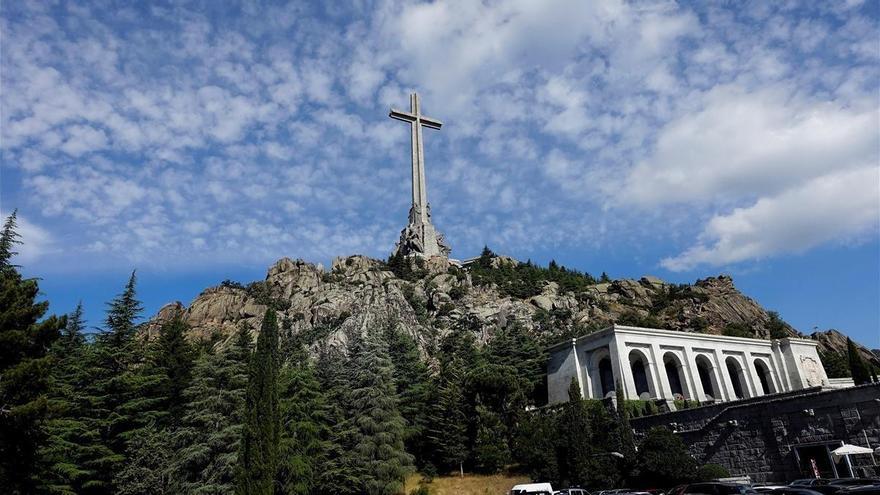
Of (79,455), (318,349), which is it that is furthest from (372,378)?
(318,349)

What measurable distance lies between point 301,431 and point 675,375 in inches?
1170

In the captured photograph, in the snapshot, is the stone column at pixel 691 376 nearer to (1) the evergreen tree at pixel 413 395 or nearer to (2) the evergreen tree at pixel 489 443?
(2) the evergreen tree at pixel 489 443

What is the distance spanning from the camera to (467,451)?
34.0 m

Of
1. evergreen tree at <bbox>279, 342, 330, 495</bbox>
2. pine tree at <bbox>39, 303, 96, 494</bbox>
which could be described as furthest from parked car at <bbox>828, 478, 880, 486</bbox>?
pine tree at <bbox>39, 303, 96, 494</bbox>

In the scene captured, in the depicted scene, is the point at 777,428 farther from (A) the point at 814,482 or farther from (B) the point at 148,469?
(B) the point at 148,469

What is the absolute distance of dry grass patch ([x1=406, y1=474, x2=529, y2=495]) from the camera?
30500 millimetres

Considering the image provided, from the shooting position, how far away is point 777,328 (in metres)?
65.2

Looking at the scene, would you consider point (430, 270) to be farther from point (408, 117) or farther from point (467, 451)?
point (467, 451)

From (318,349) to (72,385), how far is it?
109 ft

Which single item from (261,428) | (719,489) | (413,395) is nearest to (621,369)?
(413,395)

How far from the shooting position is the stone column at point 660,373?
39719 mm

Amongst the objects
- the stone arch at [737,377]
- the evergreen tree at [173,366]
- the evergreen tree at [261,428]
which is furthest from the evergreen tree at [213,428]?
the stone arch at [737,377]

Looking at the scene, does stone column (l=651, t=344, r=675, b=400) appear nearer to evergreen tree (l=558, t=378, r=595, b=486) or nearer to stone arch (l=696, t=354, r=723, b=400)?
stone arch (l=696, t=354, r=723, b=400)

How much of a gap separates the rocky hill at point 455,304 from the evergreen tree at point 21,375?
4120 cm
